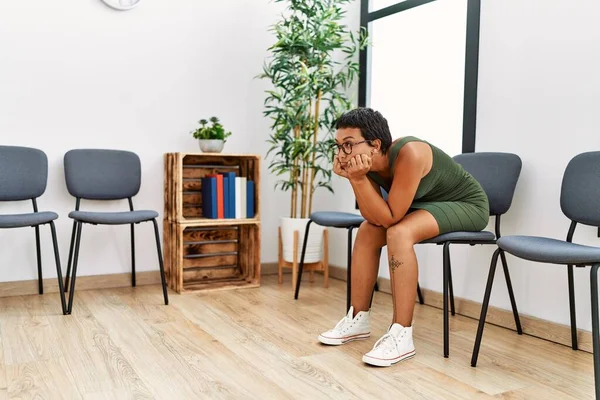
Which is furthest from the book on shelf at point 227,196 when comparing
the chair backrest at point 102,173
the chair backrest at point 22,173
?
the chair backrest at point 22,173

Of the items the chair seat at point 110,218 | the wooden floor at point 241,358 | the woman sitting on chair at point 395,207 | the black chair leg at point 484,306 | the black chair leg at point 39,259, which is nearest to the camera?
the wooden floor at point 241,358

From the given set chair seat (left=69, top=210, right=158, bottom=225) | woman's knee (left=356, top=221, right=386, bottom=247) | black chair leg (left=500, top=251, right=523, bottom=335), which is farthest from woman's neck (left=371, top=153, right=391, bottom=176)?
chair seat (left=69, top=210, right=158, bottom=225)

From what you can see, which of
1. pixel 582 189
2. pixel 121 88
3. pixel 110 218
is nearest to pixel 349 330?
pixel 582 189

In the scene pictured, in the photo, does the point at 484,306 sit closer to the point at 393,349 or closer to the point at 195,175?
the point at 393,349

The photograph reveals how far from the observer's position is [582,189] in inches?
84.2

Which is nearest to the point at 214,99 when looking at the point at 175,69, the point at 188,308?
the point at 175,69

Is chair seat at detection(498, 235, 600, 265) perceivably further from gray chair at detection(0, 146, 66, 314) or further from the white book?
gray chair at detection(0, 146, 66, 314)

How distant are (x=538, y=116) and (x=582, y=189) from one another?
1.57ft

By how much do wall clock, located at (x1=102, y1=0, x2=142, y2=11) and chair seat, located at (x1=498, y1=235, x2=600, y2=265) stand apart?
2474 millimetres

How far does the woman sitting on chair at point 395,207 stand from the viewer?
6.86 feet

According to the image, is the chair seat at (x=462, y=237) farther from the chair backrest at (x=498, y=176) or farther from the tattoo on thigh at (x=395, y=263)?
the chair backrest at (x=498, y=176)

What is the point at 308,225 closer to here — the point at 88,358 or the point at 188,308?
the point at 188,308

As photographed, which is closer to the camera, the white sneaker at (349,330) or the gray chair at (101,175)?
the white sneaker at (349,330)

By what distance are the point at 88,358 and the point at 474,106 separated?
81.2 inches
